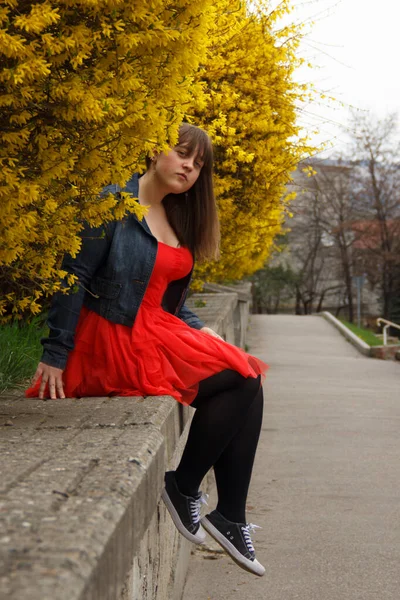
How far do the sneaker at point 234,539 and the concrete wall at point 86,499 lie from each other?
18 centimetres

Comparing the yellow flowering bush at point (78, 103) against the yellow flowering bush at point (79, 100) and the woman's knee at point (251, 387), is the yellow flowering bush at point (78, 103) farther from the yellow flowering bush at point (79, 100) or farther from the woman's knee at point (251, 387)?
the woman's knee at point (251, 387)

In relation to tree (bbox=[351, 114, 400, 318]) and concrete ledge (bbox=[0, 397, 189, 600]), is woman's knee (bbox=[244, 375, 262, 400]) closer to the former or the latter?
concrete ledge (bbox=[0, 397, 189, 600])

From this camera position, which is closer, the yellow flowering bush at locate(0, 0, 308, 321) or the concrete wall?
the concrete wall

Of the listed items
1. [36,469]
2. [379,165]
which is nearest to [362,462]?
[36,469]

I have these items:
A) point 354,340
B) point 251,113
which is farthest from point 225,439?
point 354,340

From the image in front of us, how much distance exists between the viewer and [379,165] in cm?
4559

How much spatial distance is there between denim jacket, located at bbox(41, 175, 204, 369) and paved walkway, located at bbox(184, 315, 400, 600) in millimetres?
1352

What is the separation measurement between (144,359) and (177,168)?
2.67ft

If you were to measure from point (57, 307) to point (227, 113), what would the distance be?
5106mm

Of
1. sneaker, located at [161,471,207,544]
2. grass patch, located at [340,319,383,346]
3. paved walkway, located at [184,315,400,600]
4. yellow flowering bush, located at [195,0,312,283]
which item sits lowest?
grass patch, located at [340,319,383,346]

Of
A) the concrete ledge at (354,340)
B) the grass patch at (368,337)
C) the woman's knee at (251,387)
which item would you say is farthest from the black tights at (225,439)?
the grass patch at (368,337)

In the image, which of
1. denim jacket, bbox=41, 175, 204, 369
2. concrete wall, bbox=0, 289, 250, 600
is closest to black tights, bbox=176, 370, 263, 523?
concrete wall, bbox=0, 289, 250, 600

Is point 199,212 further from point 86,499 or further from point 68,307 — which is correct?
point 86,499

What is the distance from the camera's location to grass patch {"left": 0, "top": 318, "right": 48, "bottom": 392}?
4422 mm
